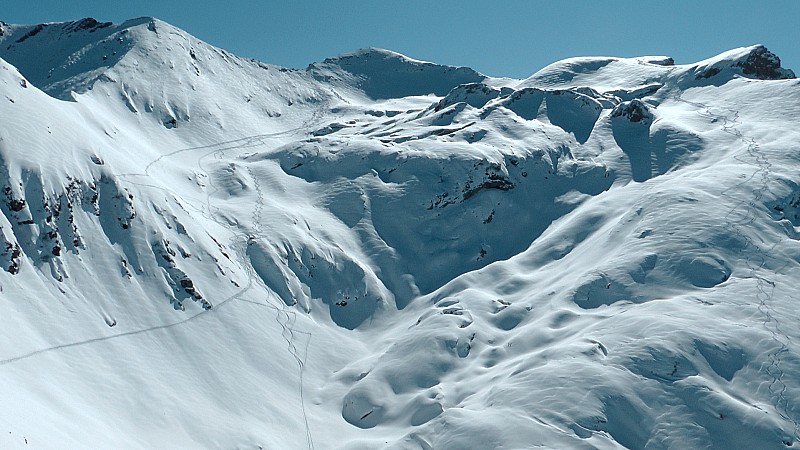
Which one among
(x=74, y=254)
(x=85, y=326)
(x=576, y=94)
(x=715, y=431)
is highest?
(x=576, y=94)

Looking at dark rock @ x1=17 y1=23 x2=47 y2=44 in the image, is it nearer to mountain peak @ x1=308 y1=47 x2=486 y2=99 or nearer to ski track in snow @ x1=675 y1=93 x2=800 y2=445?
mountain peak @ x1=308 y1=47 x2=486 y2=99

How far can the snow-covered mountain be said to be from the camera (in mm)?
30062

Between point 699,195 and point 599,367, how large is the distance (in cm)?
1920

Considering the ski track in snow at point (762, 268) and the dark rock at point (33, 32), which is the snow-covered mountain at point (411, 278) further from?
the dark rock at point (33, 32)

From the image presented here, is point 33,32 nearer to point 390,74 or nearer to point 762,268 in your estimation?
point 390,74

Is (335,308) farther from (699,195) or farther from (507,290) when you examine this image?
(699,195)

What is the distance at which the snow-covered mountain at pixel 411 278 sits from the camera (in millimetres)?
30062

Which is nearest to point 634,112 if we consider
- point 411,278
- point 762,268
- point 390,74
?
point 762,268

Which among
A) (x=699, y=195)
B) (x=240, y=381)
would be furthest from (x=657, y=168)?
(x=240, y=381)

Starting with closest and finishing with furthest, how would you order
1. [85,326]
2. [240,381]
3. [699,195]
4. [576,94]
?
[85,326], [240,381], [699,195], [576,94]

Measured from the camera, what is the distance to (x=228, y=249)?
144 feet

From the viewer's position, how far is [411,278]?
160 feet

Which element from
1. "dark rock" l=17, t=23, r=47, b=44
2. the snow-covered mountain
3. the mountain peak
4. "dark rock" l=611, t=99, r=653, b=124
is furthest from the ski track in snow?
"dark rock" l=17, t=23, r=47, b=44

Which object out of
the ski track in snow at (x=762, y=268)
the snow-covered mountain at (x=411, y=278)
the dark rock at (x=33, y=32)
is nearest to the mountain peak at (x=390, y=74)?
the dark rock at (x=33, y=32)
